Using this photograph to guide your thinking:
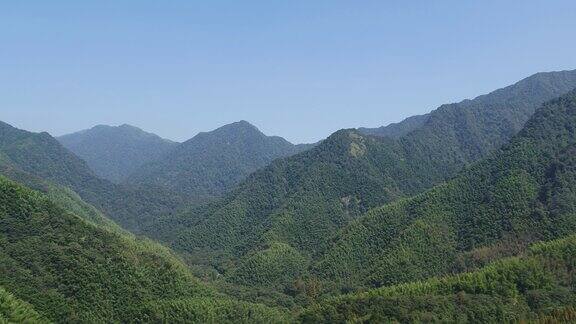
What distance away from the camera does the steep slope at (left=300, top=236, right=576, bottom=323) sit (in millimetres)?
98812

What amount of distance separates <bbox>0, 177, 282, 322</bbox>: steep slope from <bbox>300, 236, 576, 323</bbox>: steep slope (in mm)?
31211

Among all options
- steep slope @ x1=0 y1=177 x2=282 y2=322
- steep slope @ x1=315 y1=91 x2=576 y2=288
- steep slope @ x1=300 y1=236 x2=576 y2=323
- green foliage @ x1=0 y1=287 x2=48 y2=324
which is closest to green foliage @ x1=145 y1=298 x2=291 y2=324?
steep slope @ x1=0 y1=177 x2=282 y2=322

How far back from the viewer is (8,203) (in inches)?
5074

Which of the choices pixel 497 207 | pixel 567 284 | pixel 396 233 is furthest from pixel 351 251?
pixel 567 284

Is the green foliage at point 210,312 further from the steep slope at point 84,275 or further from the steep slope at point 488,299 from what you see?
the steep slope at point 488,299

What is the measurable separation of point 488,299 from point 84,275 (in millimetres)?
81201

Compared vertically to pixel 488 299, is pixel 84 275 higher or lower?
higher

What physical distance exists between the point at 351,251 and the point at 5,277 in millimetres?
115615

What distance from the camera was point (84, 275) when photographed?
388ft

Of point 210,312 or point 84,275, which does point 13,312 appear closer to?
point 84,275

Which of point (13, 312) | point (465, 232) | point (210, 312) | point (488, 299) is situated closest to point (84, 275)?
point (210, 312)

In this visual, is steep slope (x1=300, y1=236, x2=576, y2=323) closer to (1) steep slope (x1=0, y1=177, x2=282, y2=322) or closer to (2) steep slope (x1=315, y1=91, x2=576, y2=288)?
(1) steep slope (x1=0, y1=177, x2=282, y2=322)

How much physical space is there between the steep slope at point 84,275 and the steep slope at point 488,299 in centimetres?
3121

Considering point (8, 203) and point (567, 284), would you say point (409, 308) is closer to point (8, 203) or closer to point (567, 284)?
point (567, 284)
